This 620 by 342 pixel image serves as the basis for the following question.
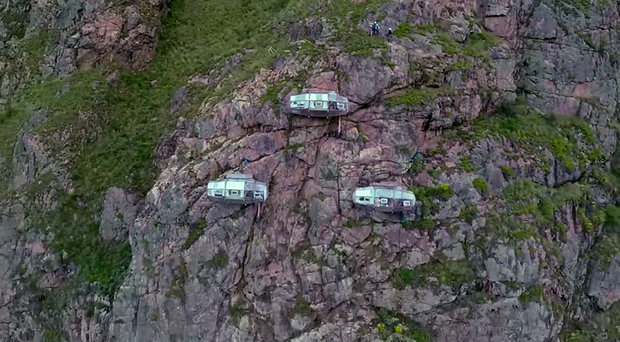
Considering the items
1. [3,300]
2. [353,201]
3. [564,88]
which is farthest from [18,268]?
[564,88]

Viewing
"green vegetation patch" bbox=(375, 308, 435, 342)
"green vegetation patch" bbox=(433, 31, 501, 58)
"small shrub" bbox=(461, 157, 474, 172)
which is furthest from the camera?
"green vegetation patch" bbox=(433, 31, 501, 58)

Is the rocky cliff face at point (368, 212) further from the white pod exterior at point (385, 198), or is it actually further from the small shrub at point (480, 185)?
the white pod exterior at point (385, 198)

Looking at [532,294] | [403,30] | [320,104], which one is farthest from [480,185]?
[403,30]

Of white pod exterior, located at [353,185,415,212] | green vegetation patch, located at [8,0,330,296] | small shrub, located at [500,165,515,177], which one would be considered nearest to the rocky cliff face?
small shrub, located at [500,165,515,177]

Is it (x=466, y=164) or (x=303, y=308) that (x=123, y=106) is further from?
(x=466, y=164)

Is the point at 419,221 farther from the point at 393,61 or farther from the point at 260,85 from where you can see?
the point at 260,85

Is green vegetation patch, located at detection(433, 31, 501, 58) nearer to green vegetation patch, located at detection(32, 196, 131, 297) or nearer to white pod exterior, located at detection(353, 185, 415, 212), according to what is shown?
white pod exterior, located at detection(353, 185, 415, 212)
